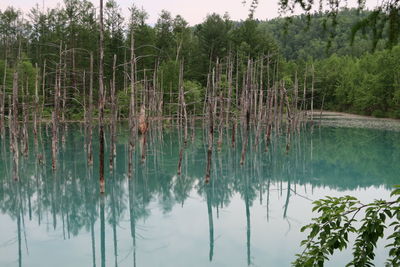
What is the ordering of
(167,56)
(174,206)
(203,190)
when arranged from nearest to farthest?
(174,206) < (203,190) < (167,56)

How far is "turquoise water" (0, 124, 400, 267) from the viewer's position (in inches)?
324

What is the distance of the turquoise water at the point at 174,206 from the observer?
8227 mm

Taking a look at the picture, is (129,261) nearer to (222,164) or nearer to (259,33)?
(222,164)

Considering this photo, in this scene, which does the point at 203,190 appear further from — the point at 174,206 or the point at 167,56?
the point at 167,56

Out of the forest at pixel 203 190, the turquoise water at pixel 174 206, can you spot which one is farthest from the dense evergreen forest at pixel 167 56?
the turquoise water at pixel 174 206

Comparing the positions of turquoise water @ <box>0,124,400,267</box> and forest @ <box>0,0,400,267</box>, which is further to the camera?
turquoise water @ <box>0,124,400,267</box>

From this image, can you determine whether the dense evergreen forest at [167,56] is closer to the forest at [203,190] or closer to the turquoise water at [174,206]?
the forest at [203,190]

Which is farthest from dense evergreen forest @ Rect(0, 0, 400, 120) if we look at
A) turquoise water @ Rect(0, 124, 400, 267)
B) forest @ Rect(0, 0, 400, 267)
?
turquoise water @ Rect(0, 124, 400, 267)

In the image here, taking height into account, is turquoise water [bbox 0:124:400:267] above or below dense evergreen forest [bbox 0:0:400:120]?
below

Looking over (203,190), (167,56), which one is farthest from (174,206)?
(167,56)

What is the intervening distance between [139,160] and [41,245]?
10.1 meters

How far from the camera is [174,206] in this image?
468 inches

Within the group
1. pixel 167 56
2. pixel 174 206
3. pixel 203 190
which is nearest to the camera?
pixel 174 206

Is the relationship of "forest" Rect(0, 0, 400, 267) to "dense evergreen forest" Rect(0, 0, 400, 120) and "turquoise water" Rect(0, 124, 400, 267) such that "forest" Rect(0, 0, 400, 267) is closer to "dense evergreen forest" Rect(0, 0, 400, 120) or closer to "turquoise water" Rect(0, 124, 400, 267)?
"turquoise water" Rect(0, 124, 400, 267)
